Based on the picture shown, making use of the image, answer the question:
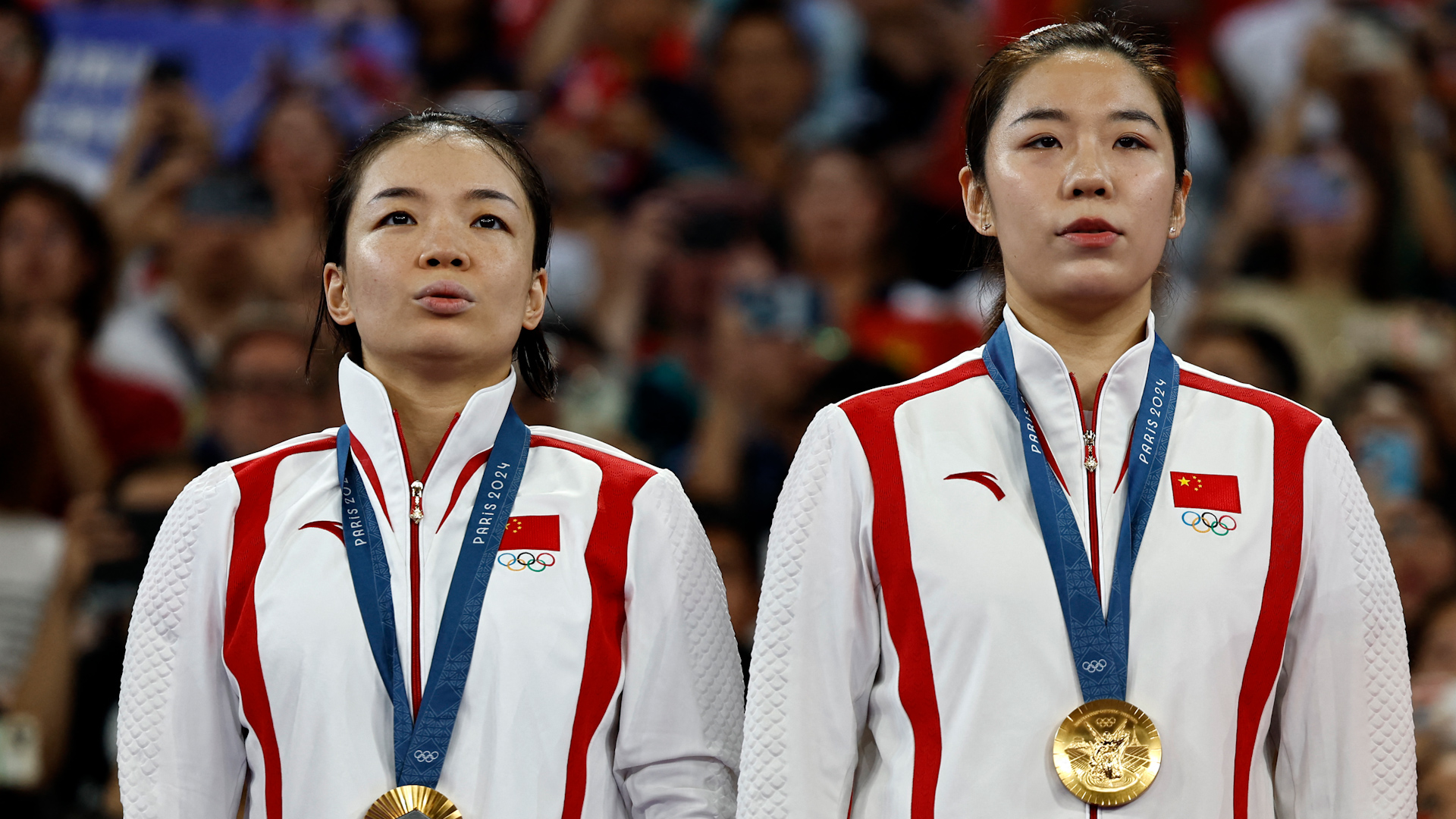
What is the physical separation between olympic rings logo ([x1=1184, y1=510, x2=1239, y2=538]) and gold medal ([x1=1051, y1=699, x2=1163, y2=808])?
0.31 meters

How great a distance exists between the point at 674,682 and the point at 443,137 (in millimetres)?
1015

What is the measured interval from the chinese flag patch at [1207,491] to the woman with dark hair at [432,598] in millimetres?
761

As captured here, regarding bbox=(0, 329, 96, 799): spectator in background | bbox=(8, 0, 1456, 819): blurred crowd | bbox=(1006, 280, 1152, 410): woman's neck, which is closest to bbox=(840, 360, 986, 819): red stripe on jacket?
bbox=(1006, 280, 1152, 410): woman's neck

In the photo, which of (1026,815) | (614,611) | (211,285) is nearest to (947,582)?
(1026,815)

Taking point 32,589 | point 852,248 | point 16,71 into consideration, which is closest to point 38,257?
point 16,71

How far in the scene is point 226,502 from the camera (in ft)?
8.73

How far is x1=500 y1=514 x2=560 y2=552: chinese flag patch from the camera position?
8.74ft

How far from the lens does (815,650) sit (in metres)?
2.45

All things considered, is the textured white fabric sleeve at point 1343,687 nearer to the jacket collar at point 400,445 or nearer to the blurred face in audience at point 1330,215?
the jacket collar at point 400,445

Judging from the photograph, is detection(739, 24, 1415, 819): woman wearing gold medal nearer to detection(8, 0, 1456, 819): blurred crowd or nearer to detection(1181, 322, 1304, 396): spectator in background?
detection(8, 0, 1456, 819): blurred crowd

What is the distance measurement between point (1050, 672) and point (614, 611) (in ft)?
2.31

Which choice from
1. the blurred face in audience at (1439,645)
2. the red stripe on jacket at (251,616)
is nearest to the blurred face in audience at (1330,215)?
the blurred face in audience at (1439,645)

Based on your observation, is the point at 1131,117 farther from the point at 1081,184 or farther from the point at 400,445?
the point at 400,445

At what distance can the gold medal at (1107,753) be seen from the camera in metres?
2.32
